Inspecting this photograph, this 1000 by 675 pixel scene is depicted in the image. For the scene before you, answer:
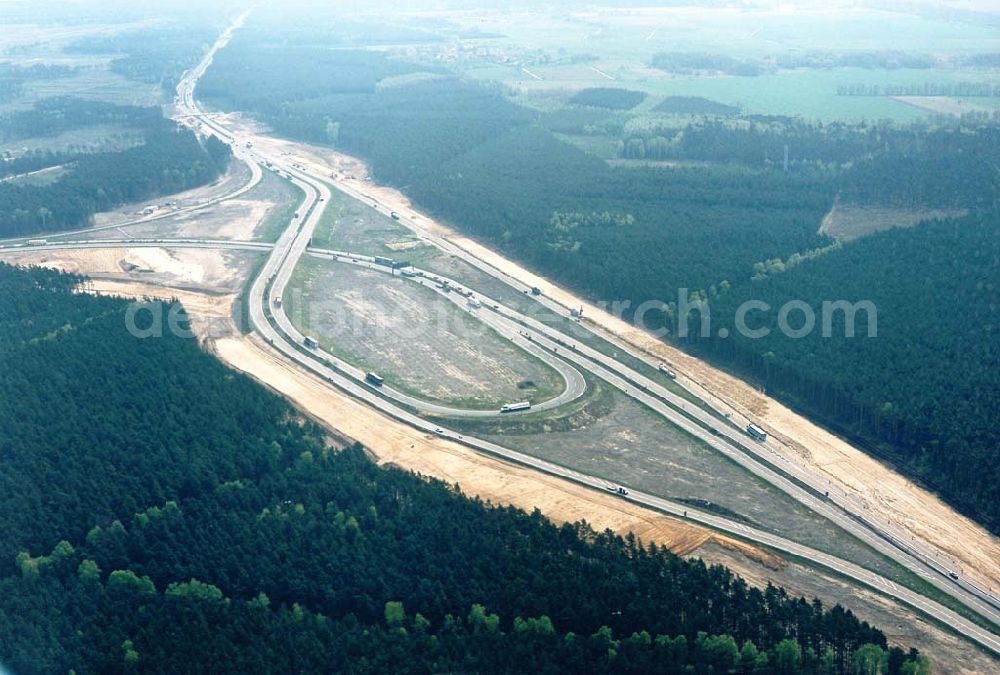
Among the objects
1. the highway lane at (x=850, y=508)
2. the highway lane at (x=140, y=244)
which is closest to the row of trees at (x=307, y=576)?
the highway lane at (x=850, y=508)

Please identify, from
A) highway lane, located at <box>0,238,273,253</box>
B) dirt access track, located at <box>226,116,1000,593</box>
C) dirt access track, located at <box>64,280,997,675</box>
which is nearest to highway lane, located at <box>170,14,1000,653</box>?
dirt access track, located at <box>64,280,997,675</box>

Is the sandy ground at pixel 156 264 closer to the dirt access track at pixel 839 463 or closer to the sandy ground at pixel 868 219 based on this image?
the dirt access track at pixel 839 463

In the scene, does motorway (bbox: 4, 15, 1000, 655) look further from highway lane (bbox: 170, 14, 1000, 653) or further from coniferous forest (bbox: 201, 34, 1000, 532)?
coniferous forest (bbox: 201, 34, 1000, 532)

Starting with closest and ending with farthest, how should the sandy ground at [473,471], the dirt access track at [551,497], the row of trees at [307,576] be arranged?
the row of trees at [307,576] < the dirt access track at [551,497] < the sandy ground at [473,471]

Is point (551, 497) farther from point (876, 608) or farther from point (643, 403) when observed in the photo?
point (876, 608)

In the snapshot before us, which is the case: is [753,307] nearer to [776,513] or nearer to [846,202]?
[776,513]

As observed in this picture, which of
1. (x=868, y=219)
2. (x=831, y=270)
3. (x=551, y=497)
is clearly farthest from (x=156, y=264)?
(x=868, y=219)

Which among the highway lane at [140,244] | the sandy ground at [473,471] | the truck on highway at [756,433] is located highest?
the highway lane at [140,244]
